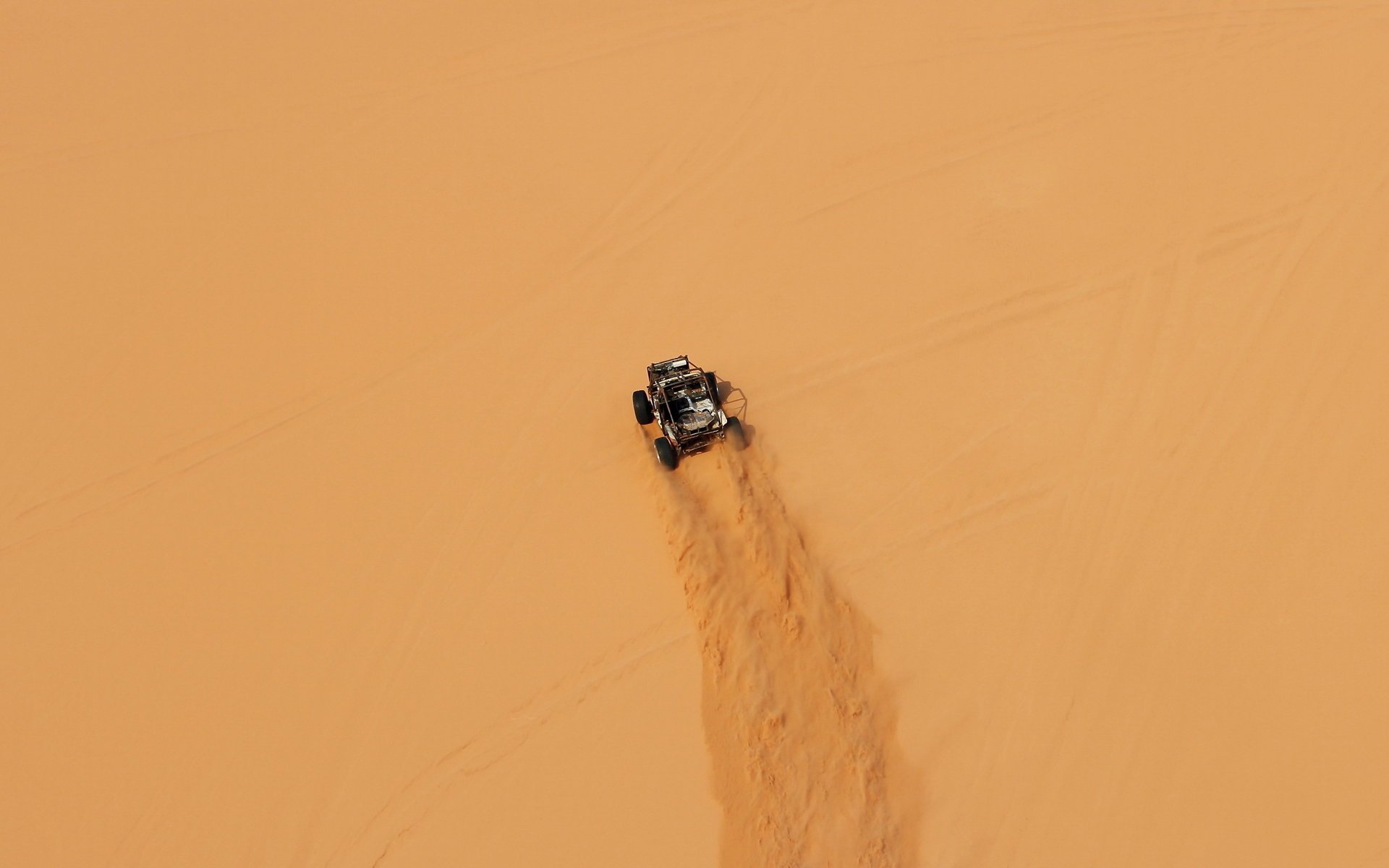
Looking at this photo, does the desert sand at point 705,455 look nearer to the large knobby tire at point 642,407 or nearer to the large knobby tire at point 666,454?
the large knobby tire at point 666,454

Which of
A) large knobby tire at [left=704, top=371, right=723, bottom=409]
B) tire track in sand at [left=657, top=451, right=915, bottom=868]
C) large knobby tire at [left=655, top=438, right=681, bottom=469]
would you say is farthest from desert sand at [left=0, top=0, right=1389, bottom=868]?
large knobby tire at [left=704, top=371, right=723, bottom=409]

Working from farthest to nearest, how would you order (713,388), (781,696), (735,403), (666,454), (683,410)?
(735,403) < (713,388) < (683,410) < (666,454) < (781,696)

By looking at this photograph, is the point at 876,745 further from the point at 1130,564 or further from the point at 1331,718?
the point at 1331,718

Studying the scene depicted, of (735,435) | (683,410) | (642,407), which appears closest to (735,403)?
(735,435)

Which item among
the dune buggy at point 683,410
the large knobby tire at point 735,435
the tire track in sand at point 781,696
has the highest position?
the dune buggy at point 683,410

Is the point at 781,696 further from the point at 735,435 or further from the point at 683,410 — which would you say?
the point at 683,410

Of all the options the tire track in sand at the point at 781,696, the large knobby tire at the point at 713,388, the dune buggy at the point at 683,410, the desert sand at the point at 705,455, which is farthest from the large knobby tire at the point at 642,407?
the tire track in sand at the point at 781,696

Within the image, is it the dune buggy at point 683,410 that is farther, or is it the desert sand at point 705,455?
the dune buggy at point 683,410
